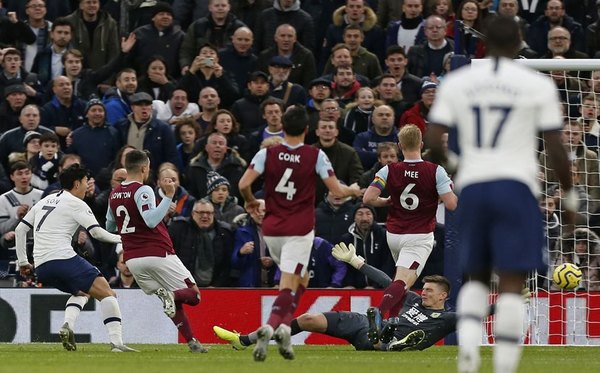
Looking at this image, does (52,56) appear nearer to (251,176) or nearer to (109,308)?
(109,308)

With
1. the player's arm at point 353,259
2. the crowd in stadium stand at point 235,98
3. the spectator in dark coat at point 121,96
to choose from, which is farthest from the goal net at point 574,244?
the spectator in dark coat at point 121,96

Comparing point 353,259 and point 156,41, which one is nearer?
point 353,259

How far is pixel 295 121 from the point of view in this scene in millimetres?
12234

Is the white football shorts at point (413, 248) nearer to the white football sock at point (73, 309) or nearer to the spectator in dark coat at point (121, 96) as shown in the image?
the white football sock at point (73, 309)

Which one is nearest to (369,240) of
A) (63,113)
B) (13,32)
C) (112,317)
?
(112,317)

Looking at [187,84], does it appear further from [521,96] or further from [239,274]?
[521,96]

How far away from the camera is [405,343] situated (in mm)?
14383

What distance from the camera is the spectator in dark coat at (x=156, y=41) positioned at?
21.7 m

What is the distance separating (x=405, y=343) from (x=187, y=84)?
7.88 metres

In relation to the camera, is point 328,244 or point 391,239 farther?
point 328,244

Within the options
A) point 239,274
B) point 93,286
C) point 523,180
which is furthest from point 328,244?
point 523,180

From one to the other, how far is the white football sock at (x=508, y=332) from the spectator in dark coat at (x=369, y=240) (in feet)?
30.4

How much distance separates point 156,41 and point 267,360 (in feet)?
33.5

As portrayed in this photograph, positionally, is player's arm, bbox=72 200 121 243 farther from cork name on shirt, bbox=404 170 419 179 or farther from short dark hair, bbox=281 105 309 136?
cork name on shirt, bbox=404 170 419 179
